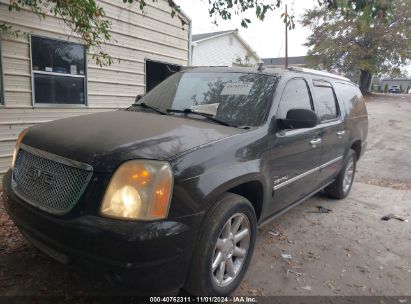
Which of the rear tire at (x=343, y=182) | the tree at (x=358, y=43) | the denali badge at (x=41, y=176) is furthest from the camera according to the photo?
the tree at (x=358, y=43)

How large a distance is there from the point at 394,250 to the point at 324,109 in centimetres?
184

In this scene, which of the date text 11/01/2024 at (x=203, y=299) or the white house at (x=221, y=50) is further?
the white house at (x=221, y=50)

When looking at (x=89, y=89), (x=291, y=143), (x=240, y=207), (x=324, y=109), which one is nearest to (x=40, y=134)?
(x=240, y=207)

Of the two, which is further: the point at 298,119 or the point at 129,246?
the point at 298,119

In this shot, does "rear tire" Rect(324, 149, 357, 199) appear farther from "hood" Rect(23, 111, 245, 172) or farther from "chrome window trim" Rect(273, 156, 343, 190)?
"hood" Rect(23, 111, 245, 172)

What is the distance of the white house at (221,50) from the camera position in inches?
741

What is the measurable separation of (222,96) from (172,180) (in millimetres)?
1481

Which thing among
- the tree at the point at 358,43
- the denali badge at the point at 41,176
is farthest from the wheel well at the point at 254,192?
the tree at the point at 358,43

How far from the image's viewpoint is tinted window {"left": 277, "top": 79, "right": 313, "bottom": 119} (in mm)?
3452

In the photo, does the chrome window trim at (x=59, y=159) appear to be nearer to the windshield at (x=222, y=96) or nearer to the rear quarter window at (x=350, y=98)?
the windshield at (x=222, y=96)

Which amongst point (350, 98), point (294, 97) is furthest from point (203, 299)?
point (350, 98)

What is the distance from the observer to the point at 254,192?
309 centimetres

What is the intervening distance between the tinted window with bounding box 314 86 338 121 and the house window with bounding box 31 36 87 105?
5.28 meters

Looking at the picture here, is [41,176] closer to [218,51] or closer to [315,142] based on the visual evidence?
[315,142]
